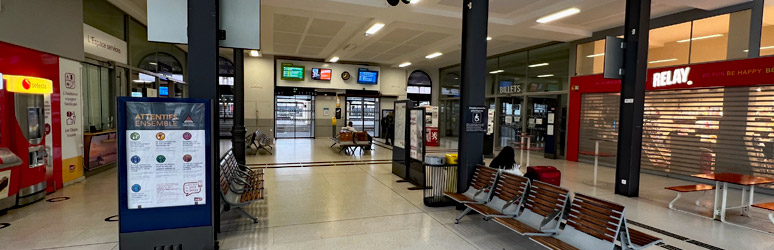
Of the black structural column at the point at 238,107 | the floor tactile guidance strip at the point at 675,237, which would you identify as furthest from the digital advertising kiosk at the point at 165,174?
the floor tactile guidance strip at the point at 675,237

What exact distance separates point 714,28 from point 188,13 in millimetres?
9433

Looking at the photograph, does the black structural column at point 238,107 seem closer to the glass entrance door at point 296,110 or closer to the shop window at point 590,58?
the glass entrance door at point 296,110

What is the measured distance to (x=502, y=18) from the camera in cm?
809

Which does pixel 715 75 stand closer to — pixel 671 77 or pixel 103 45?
pixel 671 77

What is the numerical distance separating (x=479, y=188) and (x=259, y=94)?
1226cm

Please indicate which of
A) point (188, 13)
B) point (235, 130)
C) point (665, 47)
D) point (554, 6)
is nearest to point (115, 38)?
point (235, 130)

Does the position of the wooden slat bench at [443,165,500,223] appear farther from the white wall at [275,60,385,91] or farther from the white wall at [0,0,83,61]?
the white wall at [275,60,385,91]

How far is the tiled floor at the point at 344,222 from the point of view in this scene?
3.53m

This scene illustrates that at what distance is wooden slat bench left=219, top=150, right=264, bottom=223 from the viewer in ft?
12.9

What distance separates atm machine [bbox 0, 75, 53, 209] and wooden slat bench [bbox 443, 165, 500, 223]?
5860 mm

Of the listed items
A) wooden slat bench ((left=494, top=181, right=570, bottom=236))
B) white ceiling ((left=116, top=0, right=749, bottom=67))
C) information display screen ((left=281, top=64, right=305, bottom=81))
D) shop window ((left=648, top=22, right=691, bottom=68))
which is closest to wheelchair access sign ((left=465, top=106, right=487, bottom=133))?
wooden slat bench ((left=494, top=181, right=570, bottom=236))

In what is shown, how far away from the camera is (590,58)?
30.9 ft

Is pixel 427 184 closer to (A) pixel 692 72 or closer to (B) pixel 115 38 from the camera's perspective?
(A) pixel 692 72

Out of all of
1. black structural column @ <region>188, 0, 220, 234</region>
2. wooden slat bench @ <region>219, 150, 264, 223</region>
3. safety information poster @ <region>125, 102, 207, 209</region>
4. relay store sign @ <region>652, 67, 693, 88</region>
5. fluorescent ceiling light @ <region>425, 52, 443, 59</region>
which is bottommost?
wooden slat bench @ <region>219, 150, 264, 223</region>
